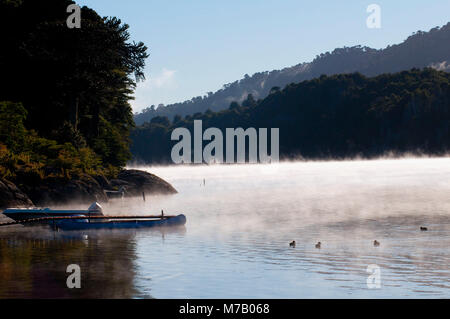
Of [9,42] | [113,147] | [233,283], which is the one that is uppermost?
[9,42]

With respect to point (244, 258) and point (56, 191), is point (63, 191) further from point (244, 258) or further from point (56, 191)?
point (244, 258)

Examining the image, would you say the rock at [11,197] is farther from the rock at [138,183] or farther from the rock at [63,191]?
the rock at [138,183]

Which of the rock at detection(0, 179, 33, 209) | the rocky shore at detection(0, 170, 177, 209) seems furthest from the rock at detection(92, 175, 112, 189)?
the rock at detection(0, 179, 33, 209)

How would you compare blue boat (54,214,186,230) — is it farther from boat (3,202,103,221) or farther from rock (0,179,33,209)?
rock (0,179,33,209)

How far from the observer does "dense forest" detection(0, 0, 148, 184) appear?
208 feet

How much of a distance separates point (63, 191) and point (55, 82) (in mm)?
13257

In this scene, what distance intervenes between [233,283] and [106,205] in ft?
135

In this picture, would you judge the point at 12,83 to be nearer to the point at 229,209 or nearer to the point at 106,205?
the point at 106,205

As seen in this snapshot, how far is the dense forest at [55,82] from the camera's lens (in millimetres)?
63281

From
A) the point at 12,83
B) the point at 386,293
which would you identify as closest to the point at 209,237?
the point at 386,293

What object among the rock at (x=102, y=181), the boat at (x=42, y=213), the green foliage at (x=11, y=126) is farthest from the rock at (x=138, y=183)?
the boat at (x=42, y=213)

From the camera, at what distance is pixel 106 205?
6525 cm

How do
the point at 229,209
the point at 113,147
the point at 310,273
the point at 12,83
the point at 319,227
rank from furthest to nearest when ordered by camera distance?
the point at 113,147 → the point at 12,83 → the point at 229,209 → the point at 319,227 → the point at 310,273
